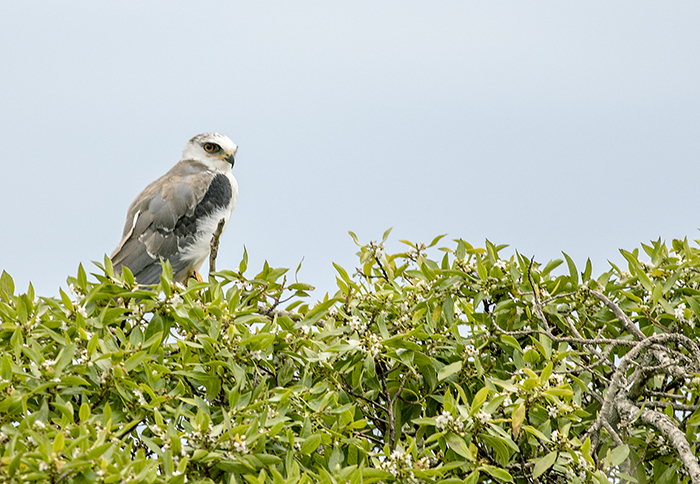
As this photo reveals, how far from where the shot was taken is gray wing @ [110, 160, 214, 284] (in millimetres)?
5862

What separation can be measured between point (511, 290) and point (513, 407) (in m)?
0.73

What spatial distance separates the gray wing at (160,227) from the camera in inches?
231

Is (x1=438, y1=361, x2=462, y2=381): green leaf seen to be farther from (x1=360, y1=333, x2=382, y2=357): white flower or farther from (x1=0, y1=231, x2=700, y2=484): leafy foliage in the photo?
(x1=360, y1=333, x2=382, y2=357): white flower

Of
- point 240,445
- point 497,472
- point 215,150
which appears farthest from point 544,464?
point 215,150

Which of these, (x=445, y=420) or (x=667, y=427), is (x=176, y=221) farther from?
(x=667, y=427)

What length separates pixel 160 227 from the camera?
19.5 ft

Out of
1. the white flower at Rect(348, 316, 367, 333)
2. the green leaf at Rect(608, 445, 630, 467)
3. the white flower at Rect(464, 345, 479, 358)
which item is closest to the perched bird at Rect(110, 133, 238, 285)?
the white flower at Rect(348, 316, 367, 333)

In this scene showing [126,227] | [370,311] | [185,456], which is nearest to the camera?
[185,456]

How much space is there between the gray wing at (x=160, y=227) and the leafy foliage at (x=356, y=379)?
3209 mm

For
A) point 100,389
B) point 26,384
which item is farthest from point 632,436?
point 26,384

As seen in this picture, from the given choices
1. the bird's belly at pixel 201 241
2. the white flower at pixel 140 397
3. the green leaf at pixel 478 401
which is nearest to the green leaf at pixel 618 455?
the green leaf at pixel 478 401

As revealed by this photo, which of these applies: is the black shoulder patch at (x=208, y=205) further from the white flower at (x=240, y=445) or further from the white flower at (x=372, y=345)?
the white flower at (x=240, y=445)

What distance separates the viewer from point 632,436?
277 centimetres

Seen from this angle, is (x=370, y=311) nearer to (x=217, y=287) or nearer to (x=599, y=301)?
(x=217, y=287)
